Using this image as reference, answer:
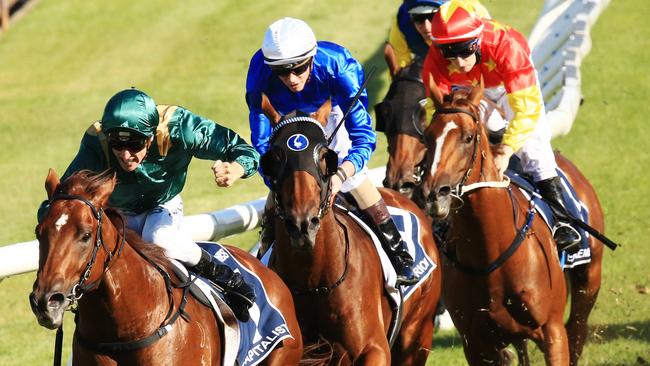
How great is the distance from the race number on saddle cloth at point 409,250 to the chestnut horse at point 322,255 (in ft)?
0.14

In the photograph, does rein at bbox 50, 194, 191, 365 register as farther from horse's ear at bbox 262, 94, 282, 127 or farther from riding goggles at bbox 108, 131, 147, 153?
horse's ear at bbox 262, 94, 282, 127

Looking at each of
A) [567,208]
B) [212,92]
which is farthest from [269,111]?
[212,92]

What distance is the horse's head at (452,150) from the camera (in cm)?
588

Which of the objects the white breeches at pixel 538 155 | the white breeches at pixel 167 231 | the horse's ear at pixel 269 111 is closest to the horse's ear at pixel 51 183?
the white breeches at pixel 167 231

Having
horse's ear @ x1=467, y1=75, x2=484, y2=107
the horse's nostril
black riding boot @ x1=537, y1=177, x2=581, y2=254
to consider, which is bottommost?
black riding boot @ x1=537, y1=177, x2=581, y2=254

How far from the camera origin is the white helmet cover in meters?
5.87

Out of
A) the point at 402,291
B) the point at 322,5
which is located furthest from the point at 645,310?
the point at 322,5

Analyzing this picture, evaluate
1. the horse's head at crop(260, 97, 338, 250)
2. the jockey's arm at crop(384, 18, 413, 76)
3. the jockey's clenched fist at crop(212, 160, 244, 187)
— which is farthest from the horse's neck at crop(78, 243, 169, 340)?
the jockey's arm at crop(384, 18, 413, 76)

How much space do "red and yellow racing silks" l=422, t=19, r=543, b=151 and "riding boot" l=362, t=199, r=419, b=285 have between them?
2.48 feet

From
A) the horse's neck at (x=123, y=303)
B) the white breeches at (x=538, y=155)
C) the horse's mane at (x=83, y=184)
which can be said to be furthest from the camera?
the white breeches at (x=538, y=155)

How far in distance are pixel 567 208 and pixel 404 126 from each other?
4.21ft

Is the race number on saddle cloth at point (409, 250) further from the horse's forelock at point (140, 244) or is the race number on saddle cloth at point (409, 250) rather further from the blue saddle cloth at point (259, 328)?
the horse's forelock at point (140, 244)

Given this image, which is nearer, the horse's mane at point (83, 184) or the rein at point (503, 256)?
the horse's mane at point (83, 184)

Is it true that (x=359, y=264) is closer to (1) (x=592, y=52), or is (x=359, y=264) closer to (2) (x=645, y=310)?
(2) (x=645, y=310)
